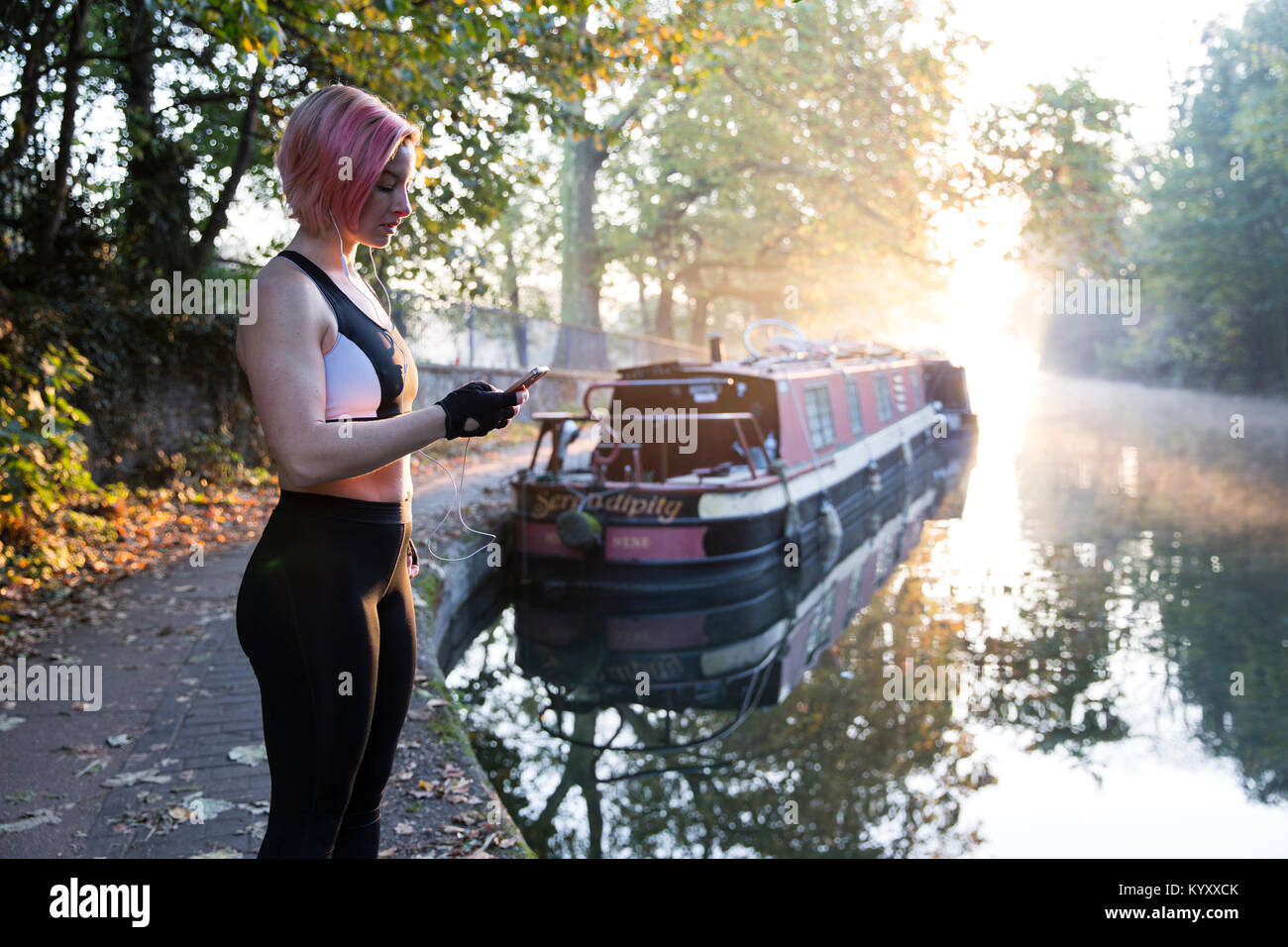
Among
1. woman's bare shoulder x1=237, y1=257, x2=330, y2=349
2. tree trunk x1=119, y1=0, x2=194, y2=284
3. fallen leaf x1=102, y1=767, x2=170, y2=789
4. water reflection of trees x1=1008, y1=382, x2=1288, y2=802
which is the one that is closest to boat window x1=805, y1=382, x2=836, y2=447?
water reflection of trees x1=1008, y1=382, x2=1288, y2=802

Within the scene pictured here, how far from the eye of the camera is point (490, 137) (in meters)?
10.7

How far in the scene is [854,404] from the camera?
53.9ft

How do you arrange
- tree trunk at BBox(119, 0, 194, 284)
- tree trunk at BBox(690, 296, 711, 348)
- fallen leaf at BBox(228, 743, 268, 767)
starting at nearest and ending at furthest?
1. fallen leaf at BBox(228, 743, 268, 767)
2. tree trunk at BBox(119, 0, 194, 284)
3. tree trunk at BBox(690, 296, 711, 348)

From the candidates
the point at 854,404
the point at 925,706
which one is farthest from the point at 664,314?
the point at 925,706

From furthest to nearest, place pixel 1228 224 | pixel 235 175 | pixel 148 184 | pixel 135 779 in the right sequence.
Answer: pixel 1228 224
pixel 235 175
pixel 148 184
pixel 135 779

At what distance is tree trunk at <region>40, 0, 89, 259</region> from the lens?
7852 millimetres

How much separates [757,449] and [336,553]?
1017 centimetres

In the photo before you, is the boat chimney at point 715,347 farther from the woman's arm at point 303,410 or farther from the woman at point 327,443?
the woman's arm at point 303,410

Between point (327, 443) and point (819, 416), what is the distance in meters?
12.5

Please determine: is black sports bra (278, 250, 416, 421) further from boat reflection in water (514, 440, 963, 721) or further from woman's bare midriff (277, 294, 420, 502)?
boat reflection in water (514, 440, 963, 721)

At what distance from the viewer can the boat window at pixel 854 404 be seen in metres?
16.0

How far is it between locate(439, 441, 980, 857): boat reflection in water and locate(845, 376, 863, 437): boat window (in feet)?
13.7

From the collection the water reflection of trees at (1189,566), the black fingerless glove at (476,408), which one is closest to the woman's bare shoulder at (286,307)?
the black fingerless glove at (476,408)

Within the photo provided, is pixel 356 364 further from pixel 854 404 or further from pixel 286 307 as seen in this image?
pixel 854 404
